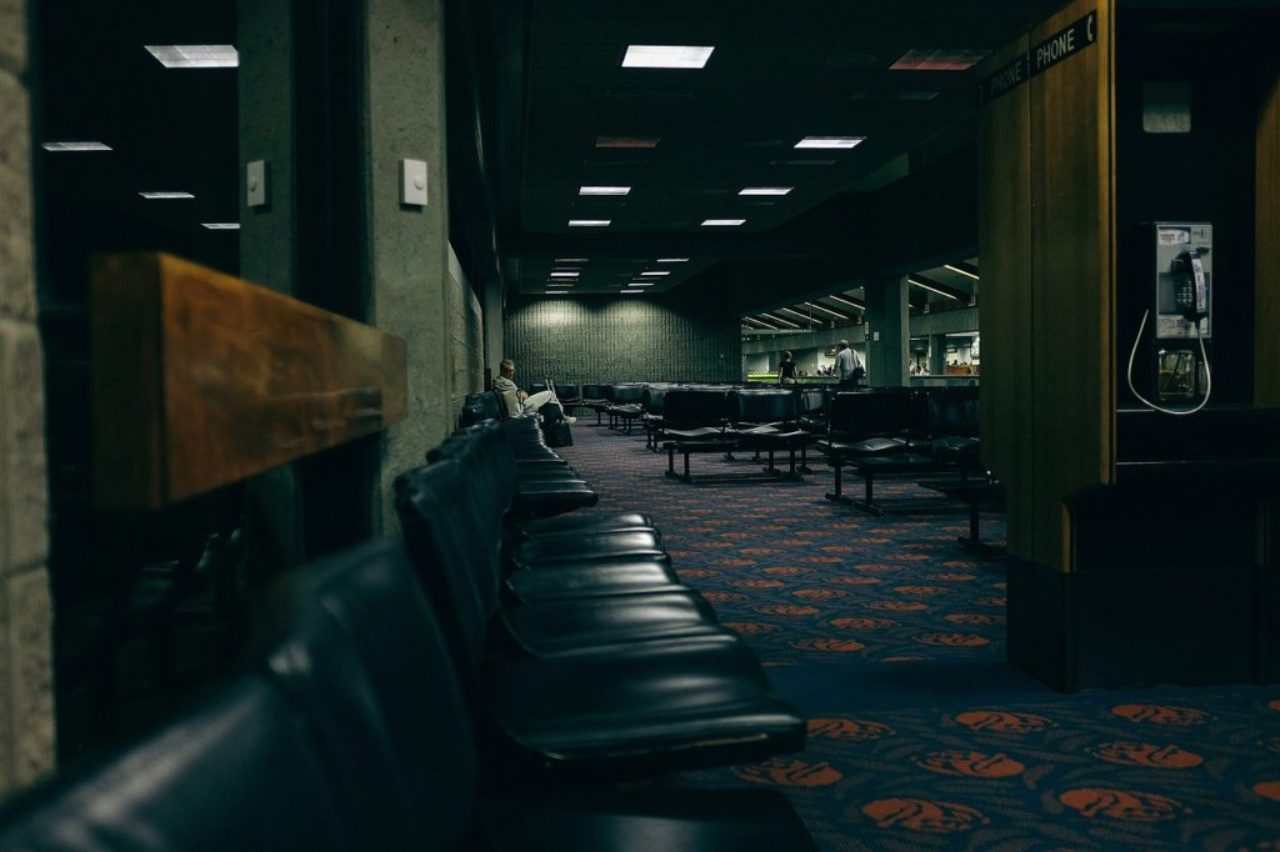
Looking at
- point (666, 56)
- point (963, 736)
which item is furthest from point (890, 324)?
point (963, 736)

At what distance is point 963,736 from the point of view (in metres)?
2.95

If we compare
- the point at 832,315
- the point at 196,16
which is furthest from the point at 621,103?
the point at 832,315

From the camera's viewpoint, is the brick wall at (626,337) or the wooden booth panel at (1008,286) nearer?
the wooden booth panel at (1008,286)

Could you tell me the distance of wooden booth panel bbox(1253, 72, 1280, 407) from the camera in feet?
11.8

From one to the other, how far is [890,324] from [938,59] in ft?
30.7

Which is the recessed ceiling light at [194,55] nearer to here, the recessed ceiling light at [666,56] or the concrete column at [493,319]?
the recessed ceiling light at [666,56]

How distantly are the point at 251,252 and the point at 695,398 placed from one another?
7.61 metres

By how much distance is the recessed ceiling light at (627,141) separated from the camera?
11000 mm

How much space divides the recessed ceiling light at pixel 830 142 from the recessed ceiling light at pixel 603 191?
3217 millimetres

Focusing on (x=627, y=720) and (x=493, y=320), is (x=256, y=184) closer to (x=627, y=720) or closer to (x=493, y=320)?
(x=627, y=720)

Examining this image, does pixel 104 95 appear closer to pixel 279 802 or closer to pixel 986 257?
pixel 986 257

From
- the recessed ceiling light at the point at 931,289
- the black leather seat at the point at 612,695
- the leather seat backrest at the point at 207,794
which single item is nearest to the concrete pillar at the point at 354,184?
the black leather seat at the point at 612,695

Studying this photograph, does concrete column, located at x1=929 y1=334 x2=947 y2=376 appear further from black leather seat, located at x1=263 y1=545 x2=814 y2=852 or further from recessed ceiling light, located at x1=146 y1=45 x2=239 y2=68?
black leather seat, located at x1=263 y1=545 x2=814 y2=852

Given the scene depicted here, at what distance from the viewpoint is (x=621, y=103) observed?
963 cm
